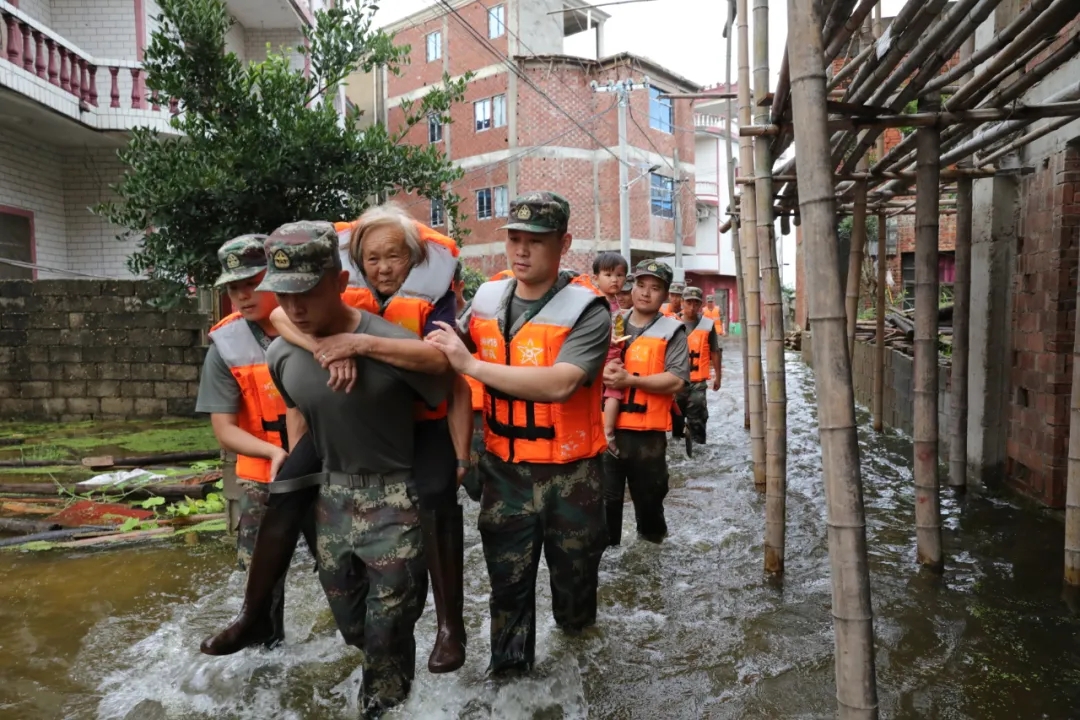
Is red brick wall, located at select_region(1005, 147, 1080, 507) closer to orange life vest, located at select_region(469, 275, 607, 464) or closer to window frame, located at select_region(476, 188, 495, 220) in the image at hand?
orange life vest, located at select_region(469, 275, 607, 464)

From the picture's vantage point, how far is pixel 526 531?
3.48 m

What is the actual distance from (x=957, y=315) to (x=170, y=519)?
6894 mm

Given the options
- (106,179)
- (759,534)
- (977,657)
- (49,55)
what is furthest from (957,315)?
(106,179)

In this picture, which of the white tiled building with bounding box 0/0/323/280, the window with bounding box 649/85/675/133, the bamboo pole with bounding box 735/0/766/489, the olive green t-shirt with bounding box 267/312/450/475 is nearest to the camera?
the olive green t-shirt with bounding box 267/312/450/475

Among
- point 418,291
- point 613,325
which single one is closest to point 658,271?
point 613,325

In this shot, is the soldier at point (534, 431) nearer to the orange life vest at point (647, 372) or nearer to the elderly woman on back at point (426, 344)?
the elderly woman on back at point (426, 344)

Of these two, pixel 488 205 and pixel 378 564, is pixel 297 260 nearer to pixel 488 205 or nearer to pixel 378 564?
pixel 378 564

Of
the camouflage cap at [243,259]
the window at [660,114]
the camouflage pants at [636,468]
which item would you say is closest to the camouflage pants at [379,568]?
the camouflage cap at [243,259]

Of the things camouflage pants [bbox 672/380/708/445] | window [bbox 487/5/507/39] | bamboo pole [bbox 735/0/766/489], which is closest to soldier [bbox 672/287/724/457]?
camouflage pants [bbox 672/380/708/445]

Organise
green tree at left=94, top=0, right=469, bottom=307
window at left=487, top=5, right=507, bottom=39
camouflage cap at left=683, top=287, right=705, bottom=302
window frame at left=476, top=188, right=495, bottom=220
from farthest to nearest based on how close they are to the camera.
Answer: window frame at left=476, top=188, right=495, bottom=220
window at left=487, top=5, right=507, bottom=39
camouflage cap at left=683, top=287, right=705, bottom=302
green tree at left=94, top=0, right=469, bottom=307

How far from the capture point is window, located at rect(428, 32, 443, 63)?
2888 centimetres

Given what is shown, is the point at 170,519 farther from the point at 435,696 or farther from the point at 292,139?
the point at 435,696

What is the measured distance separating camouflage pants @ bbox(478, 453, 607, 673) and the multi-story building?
23.0m

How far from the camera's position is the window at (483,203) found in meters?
28.1
